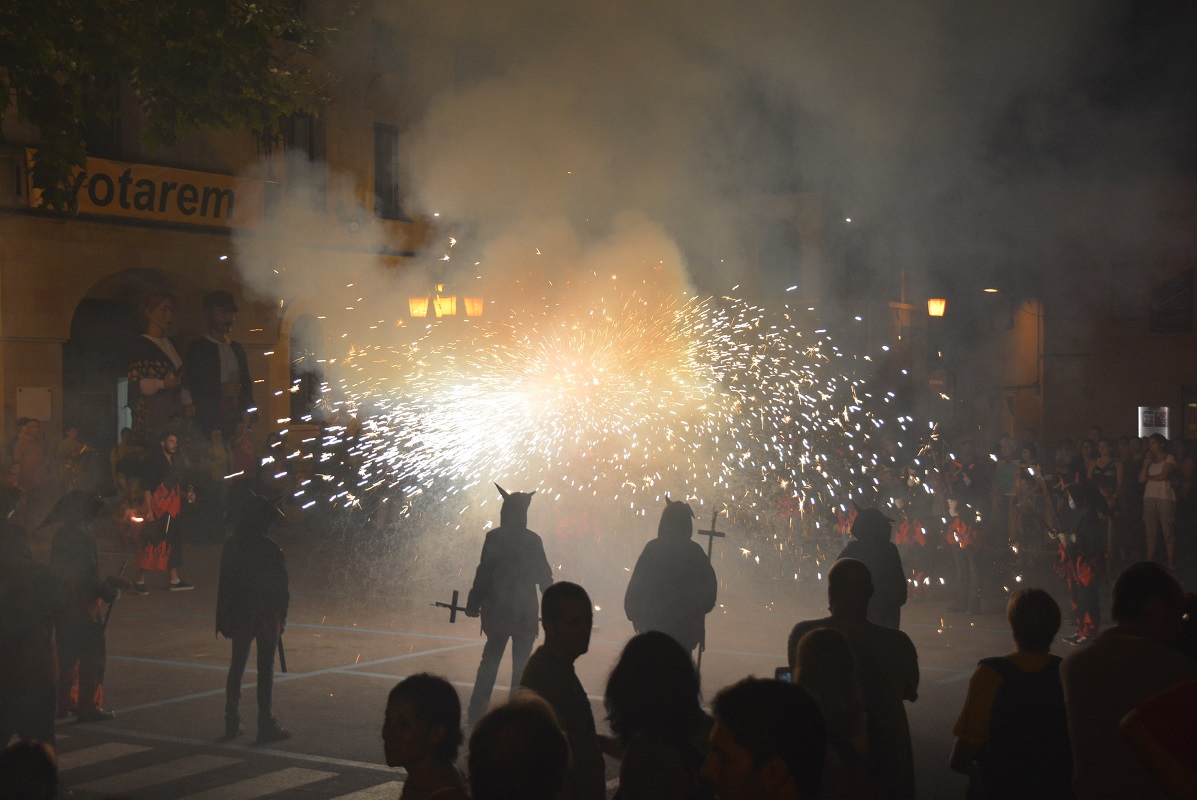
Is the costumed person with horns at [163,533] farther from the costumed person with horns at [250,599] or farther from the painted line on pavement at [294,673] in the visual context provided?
the costumed person with horns at [250,599]

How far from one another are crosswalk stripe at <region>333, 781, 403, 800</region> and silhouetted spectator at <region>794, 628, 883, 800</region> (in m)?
2.99

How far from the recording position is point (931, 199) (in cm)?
2258

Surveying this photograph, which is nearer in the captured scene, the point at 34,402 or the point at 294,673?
the point at 294,673

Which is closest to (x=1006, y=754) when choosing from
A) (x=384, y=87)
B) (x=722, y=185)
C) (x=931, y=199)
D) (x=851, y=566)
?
(x=851, y=566)

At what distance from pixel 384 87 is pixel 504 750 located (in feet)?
53.6

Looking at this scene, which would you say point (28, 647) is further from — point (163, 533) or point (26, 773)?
point (163, 533)

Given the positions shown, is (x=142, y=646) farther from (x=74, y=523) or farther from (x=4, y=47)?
(x=4, y=47)

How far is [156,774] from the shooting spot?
6.28 metres

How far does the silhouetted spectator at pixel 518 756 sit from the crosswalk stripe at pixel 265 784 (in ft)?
12.5

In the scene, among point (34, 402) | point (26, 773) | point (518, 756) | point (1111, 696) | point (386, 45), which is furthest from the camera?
point (34, 402)

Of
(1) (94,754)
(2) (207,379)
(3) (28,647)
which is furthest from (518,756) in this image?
(2) (207,379)

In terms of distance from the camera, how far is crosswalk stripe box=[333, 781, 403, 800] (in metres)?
5.84

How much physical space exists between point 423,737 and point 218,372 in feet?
55.0

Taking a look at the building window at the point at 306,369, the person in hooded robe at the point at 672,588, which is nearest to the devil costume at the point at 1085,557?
the person in hooded robe at the point at 672,588
